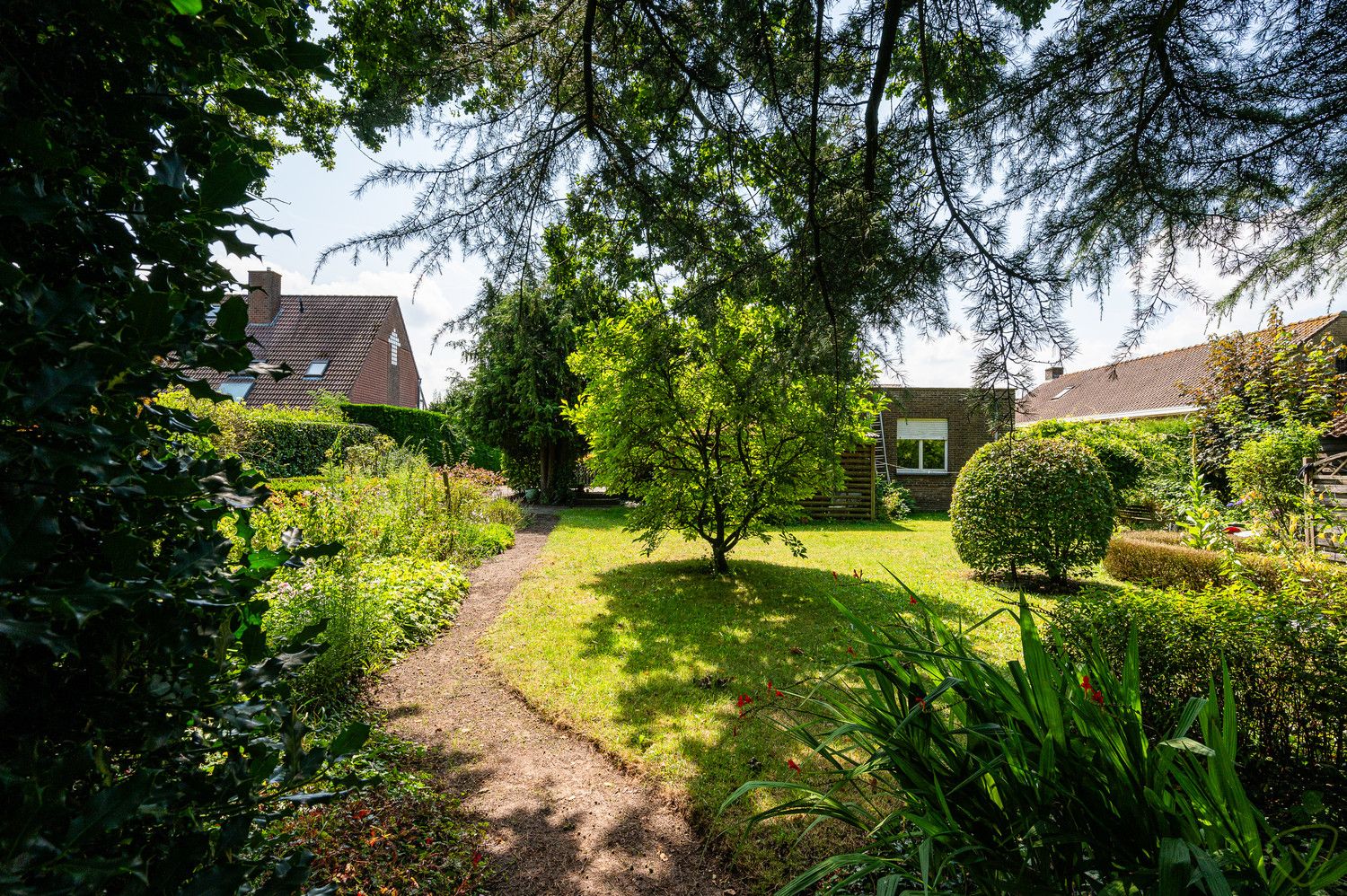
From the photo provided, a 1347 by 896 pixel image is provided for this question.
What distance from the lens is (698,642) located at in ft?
19.1

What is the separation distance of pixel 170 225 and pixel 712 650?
17.3ft

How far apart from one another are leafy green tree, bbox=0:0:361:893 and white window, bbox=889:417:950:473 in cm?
2006

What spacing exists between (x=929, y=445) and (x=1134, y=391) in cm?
969

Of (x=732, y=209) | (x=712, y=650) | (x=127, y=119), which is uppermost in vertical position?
(x=732, y=209)

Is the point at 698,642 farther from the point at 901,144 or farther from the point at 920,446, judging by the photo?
the point at 920,446

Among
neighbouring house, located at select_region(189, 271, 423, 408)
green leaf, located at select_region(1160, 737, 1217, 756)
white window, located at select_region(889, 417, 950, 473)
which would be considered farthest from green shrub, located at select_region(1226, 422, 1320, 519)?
neighbouring house, located at select_region(189, 271, 423, 408)

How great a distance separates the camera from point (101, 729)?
94cm

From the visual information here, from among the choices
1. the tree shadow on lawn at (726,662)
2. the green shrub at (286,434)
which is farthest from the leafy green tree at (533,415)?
the tree shadow on lawn at (726,662)

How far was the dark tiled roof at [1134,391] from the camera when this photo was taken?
64.7 ft

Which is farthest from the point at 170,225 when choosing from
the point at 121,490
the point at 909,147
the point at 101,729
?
the point at 909,147

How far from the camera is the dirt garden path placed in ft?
9.06

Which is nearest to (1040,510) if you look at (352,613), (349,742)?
(352,613)

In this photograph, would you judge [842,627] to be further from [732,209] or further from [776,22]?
[776,22]

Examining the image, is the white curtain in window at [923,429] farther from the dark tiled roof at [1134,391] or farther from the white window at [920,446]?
the dark tiled roof at [1134,391]
